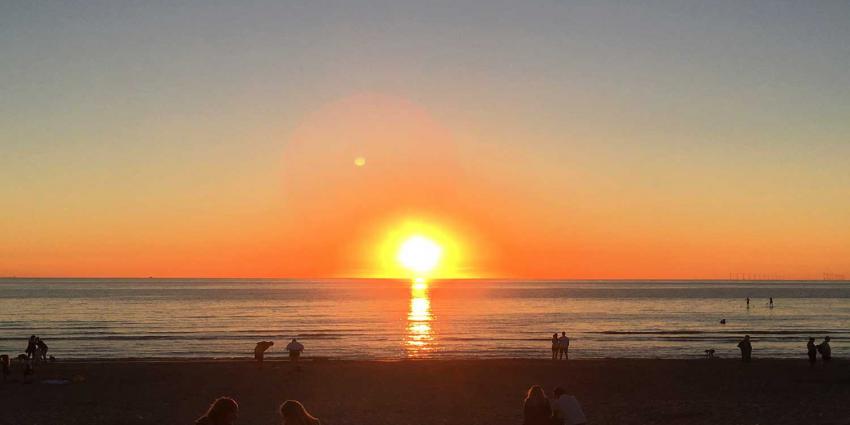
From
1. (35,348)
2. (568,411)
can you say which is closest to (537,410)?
(568,411)

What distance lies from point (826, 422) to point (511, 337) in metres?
41.8

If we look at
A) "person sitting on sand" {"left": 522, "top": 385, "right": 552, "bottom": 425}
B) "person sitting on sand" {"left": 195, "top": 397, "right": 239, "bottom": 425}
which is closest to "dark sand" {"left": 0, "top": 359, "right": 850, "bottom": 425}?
"person sitting on sand" {"left": 522, "top": 385, "right": 552, "bottom": 425}

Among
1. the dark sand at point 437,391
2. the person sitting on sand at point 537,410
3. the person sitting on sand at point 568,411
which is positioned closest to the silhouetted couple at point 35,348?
the dark sand at point 437,391

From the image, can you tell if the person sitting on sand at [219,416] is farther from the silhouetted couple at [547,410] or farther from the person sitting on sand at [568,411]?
the person sitting on sand at [568,411]

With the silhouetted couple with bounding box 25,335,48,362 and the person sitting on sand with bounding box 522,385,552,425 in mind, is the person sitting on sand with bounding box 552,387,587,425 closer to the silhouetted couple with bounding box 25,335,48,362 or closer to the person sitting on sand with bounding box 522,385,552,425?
the person sitting on sand with bounding box 522,385,552,425

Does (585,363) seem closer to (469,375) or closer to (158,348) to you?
(469,375)

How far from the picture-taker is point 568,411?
13.9 m

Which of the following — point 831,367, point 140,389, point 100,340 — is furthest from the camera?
point 100,340

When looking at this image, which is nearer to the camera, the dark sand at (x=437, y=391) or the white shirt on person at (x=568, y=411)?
the white shirt on person at (x=568, y=411)

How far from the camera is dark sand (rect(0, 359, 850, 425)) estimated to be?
72.1 ft

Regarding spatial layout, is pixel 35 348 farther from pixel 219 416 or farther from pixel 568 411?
pixel 219 416

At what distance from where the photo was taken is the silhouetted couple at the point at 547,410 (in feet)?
42.8

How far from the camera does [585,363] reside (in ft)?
120

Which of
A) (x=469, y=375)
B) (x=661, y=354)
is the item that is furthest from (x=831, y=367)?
(x=469, y=375)
